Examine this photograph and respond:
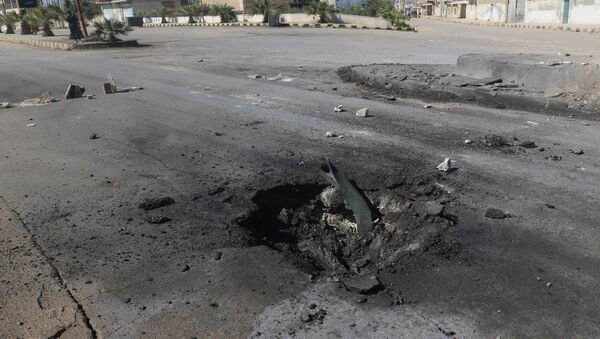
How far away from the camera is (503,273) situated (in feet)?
11.1

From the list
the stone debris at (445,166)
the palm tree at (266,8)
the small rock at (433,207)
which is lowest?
the small rock at (433,207)

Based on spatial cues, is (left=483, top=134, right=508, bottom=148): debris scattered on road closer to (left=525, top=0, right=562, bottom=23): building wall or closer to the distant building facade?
the distant building facade

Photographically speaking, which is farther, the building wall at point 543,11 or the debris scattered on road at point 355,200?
the building wall at point 543,11

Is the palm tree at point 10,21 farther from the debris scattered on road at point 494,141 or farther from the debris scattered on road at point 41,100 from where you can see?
the debris scattered on road at point 494,141

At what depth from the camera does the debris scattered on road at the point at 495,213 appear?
4.17m

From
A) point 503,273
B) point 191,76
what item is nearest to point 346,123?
point 503,273

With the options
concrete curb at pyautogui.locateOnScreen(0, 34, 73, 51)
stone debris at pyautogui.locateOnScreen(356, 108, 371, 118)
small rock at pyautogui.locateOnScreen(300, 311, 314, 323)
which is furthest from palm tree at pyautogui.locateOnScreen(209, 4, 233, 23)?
small rock at pyautogui.locateOnScreen(300, 311, 314, 323)

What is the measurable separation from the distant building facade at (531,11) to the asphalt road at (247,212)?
131 feet

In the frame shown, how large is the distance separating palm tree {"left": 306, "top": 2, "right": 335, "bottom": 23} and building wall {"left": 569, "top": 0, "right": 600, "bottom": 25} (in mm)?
21047

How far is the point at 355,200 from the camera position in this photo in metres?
4.57

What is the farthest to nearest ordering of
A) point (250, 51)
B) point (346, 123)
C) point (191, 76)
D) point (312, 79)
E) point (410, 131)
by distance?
point (250, 51)
point (191, 76)
point (312, 79)
point (346, 123)
point (410, 131)

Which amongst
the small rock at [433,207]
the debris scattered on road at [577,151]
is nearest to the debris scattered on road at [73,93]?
the small rock at [433,207]

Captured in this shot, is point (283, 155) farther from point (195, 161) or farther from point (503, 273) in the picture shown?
point (503, 273)

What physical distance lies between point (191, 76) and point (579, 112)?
372 inches
